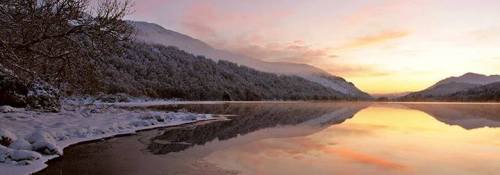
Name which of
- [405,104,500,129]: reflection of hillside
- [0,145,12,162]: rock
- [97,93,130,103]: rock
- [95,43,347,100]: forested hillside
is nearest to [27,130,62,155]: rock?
[0,145,12,162]: rock

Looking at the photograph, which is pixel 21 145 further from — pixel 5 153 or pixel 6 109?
pixel 6 109

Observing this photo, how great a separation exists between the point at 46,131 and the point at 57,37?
4.80 metres

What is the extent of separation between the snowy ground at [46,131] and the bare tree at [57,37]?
210cm

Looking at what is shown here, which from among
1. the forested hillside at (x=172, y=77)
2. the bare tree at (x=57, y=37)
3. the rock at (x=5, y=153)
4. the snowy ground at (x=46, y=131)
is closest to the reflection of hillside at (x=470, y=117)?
the snowy ground at (x=46, y=131)

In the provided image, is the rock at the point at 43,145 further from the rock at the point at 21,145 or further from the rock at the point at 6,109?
the rock at the point at 6,109

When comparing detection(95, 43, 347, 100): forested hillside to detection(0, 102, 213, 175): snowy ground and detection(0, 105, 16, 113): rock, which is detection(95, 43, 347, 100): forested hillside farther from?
detection(0, 105, 16, 113): rock

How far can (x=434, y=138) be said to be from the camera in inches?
901

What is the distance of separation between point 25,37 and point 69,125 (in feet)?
24.1

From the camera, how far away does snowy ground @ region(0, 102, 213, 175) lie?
12641 mm

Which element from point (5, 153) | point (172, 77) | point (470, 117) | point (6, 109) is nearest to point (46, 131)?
point (5, 153)

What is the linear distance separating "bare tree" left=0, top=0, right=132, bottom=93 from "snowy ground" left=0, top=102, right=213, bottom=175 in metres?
2.10

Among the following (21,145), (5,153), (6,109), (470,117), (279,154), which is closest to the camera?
(5,153)

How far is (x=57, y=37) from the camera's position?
15.4 metres

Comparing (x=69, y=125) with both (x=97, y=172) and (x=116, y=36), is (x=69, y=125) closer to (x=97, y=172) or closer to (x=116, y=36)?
(x=116, y=36)
